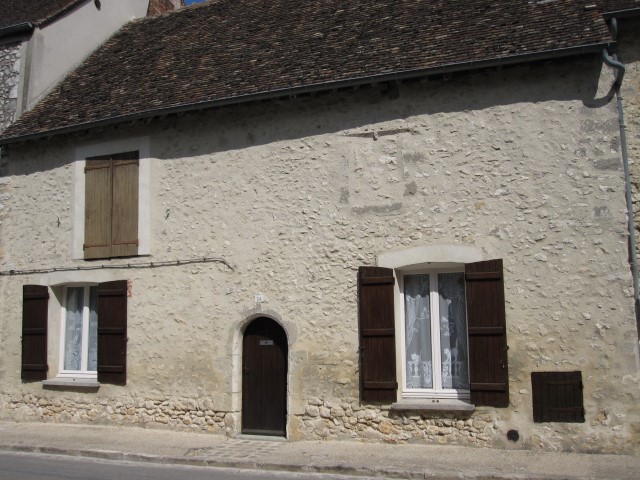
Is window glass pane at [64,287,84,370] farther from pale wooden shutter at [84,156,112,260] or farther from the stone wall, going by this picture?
the stone wall

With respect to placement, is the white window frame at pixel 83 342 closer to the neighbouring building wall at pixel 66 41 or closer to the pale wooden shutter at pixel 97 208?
the pale wooden shutter at pixel 97 208

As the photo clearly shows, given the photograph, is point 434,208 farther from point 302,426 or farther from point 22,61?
point 22,61

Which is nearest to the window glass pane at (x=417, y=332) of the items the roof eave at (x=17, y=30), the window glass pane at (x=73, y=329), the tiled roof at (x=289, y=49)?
the tiled roof at (x=289, y=49)

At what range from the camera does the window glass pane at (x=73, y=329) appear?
10.6 m

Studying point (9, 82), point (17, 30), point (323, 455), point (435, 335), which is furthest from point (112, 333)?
point (17, 30)

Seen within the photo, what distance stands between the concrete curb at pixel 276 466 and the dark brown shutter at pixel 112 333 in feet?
4.96

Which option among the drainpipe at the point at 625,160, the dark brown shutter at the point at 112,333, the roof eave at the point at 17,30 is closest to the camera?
the drainpipe at the point at 625,160

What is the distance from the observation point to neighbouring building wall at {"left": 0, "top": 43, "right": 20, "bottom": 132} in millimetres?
11453

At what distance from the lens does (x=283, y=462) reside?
7473 mm

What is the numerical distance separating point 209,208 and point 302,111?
1909 mm

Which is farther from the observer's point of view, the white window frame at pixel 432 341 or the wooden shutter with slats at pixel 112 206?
the wooden shutter with slats at pixel 112 206

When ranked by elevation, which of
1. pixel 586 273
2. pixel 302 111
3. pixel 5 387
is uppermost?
pixel 302 111

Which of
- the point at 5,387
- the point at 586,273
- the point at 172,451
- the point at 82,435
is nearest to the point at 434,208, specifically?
the point at 586,273

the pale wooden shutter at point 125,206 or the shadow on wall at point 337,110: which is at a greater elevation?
the shadow on wall at point 337,110
